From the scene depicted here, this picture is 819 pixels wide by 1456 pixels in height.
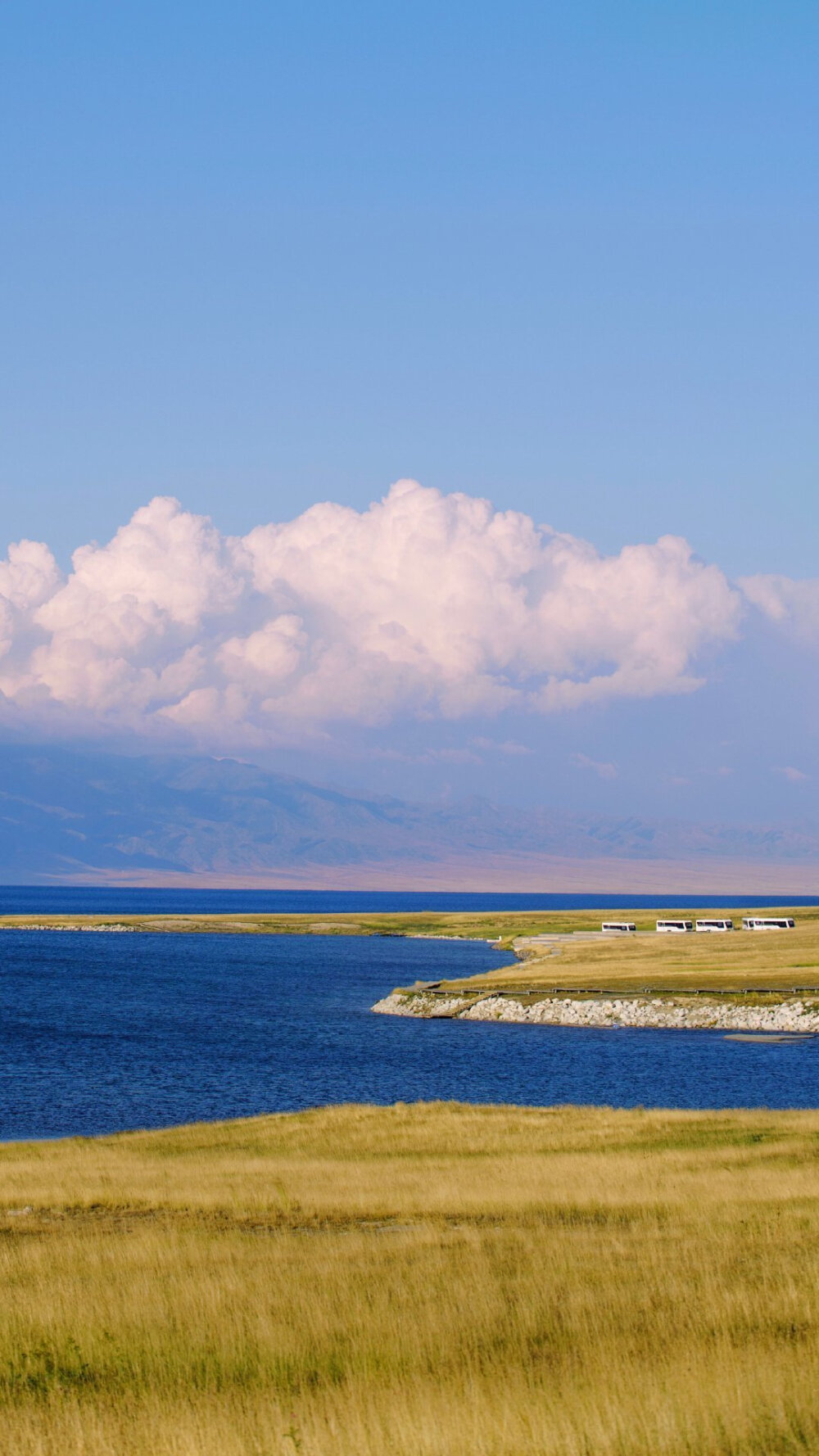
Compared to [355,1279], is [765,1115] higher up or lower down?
lower down

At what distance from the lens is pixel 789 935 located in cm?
13850

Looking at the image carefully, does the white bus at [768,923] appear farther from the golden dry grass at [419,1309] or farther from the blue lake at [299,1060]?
the golden dry grass at [419,1309]

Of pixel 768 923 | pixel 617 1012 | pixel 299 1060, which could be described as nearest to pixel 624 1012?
pixel 617 1012

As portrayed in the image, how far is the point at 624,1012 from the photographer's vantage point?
93375mm

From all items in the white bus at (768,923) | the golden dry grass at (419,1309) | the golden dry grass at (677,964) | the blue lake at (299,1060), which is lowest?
the blue lake at (299,1060)

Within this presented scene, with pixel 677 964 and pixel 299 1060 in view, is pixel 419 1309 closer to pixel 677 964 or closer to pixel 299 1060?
pixel 299 1060

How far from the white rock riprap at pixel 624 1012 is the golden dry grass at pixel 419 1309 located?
54.8 m

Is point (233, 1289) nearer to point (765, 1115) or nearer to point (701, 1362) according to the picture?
point (701, 1362)

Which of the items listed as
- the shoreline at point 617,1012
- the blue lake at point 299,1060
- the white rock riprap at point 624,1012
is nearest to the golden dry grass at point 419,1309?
the blue lake at point 299,1060

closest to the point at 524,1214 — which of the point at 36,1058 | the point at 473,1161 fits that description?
the point at 473,1161

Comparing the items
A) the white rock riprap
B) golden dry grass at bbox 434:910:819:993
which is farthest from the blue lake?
golden dry grass at bbox 434:910:819:993

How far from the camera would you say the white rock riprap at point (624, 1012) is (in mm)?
87875

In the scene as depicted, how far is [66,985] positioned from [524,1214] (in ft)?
363

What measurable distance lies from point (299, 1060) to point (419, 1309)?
199 ft
